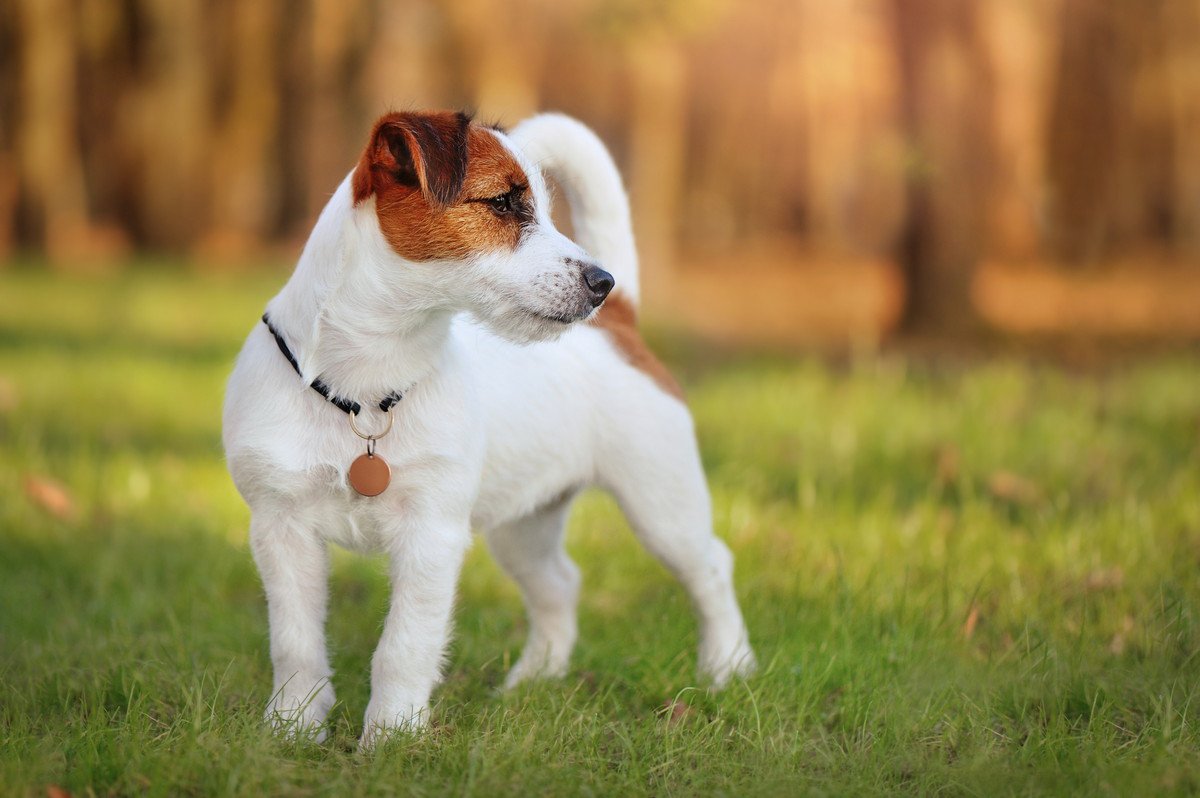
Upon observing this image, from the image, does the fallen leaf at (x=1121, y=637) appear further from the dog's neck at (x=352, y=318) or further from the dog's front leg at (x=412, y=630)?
the dog's neck at (x=352, y=318)

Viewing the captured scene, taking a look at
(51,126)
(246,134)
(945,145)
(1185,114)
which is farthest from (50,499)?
(1185,114)

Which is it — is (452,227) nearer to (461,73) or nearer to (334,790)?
(334,790)

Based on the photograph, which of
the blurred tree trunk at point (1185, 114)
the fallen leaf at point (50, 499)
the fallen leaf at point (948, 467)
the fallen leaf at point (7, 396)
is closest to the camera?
the fallen leaf at point (50, 499)

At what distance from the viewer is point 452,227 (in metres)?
3.04

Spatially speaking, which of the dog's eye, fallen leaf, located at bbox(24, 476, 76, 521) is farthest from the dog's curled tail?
fallen leaf, located at bbox(24, 476, 76, 521)

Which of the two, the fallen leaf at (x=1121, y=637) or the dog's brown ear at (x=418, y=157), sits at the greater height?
the dog's brown ear at (x=418, y=157)

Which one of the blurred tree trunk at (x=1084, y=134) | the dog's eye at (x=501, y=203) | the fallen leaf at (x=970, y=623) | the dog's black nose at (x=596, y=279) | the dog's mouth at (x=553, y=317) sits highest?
the dog's eye at (x=501, y=203)

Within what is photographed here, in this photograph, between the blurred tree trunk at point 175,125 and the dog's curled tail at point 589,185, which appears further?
the blurred tree trunk at point 175,125

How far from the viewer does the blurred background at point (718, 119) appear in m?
9.89

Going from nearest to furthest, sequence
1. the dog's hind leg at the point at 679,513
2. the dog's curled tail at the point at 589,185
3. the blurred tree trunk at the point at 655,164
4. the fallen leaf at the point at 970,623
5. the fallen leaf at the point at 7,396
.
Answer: the dog's hind leg at the point at 679,513 < the dog's curled tail at the point at 589,185 < the fallen leaf at the point at 970,623 < the fallen leaf at the point at 7,396 < the blurred tree trunk at the point at 655,164

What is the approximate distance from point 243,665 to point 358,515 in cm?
86

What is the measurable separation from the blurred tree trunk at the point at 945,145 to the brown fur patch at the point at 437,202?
6680 mm

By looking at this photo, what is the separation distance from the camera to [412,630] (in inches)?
121

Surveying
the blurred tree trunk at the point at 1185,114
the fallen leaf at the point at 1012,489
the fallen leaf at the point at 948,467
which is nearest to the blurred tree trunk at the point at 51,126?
the fallen leaf at the point at 948,467
